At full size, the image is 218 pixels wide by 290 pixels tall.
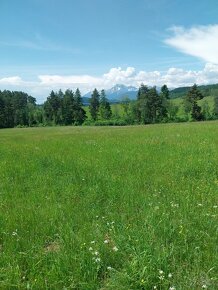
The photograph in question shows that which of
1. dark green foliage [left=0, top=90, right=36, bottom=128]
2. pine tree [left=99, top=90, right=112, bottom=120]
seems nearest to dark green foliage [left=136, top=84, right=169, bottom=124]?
pine tree [left=99, top=90, right=112, bottom=120]

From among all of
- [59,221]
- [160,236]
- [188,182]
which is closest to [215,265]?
[160,236]

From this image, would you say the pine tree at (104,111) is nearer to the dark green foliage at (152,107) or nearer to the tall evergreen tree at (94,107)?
the tall evergreen tree at (94,107)

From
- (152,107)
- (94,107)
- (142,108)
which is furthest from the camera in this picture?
(94,107)

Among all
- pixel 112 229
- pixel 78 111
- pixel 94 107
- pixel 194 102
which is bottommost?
pixel 112 229

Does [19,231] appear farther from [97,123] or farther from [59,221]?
[97,123]

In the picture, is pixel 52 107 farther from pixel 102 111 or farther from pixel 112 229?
pixel 112 229

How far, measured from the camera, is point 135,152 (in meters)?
15.1

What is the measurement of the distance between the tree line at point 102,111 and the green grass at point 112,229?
101 m

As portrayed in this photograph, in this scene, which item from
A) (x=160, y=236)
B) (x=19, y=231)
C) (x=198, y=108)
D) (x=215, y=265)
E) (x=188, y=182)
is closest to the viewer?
(x=215, y=265)

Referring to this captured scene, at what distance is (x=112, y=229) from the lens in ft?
19.6

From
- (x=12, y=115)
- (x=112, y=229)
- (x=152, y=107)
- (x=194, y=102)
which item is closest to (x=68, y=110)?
(x=12, y=115)

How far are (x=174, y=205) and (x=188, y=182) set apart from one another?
242 centimetres

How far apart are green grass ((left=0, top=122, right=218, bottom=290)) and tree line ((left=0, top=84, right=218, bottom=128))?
333 ft

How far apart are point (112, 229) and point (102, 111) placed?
122782 mm
